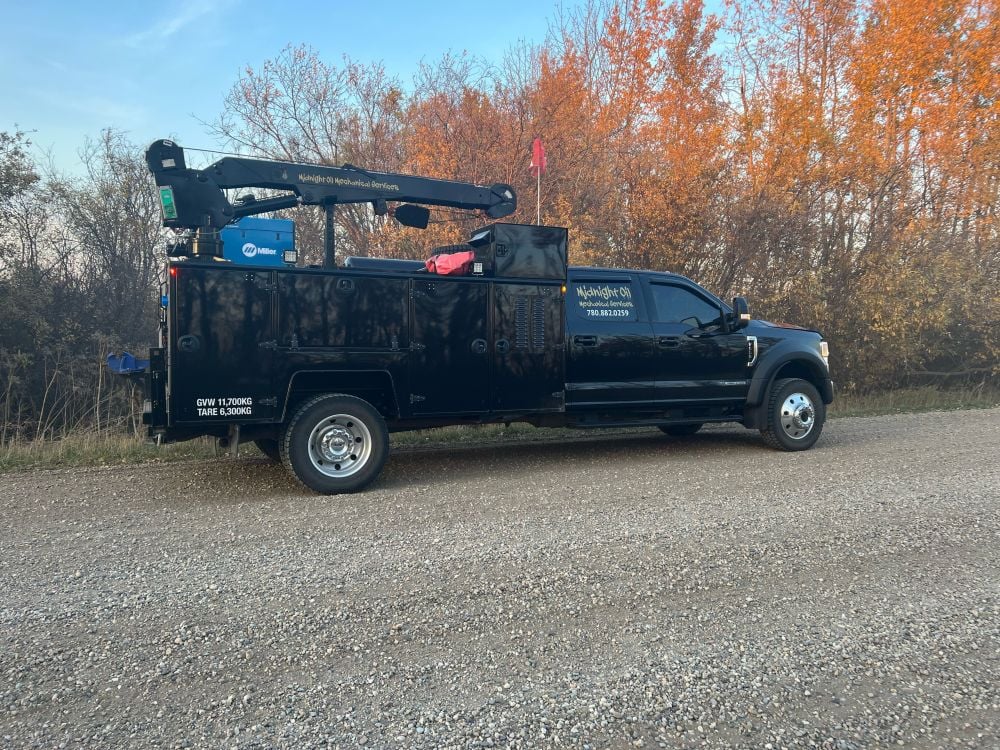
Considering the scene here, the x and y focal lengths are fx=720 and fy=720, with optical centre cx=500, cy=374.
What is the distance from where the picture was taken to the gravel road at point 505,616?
2750 mm

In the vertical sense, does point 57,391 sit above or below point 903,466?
above

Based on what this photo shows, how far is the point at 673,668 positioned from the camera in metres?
3.15

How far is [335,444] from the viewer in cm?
660

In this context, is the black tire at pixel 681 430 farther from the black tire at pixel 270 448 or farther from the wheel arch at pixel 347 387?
the black tire at pixel 270 448

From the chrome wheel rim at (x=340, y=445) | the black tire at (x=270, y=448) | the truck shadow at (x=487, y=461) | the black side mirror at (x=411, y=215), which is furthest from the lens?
the black side mirror at (x=411, y=215)

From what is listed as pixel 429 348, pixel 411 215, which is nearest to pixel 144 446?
pixel 429 348

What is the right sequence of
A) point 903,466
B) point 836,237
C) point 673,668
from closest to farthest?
point 673,668 < point 903,466 < point 836,237

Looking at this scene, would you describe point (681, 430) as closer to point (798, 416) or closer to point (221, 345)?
point (798, 416)

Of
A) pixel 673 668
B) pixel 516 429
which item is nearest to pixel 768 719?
pixel 673 668

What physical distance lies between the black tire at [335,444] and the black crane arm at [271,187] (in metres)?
2.15

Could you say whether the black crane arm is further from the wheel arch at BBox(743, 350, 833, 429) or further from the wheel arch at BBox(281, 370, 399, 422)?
the wheel arch at BBox(743, 350, 833, 429)

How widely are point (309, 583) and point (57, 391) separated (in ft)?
25.8

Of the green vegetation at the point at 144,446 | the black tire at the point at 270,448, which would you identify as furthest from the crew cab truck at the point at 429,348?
the green vegetation at the point at 144,446

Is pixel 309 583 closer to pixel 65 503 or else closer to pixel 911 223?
pixel 65 503
